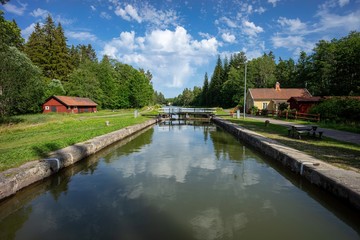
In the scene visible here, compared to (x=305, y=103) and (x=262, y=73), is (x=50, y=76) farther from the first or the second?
(x=262, y=73)

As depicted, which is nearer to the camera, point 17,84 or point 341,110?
point 341,110

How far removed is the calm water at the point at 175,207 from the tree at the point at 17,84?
78.4 ft

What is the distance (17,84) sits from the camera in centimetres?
3191

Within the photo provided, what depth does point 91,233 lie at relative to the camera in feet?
16.1

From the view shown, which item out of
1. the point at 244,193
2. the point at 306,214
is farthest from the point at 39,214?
the point at 306,214

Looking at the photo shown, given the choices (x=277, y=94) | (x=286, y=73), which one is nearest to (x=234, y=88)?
(x=286, y=73)

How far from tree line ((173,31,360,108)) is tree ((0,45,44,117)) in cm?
3051

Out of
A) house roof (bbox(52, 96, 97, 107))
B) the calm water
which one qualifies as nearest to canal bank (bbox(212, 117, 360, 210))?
the calm water

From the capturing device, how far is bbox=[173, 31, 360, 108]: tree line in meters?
43.2

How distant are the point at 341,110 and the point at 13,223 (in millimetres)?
25944

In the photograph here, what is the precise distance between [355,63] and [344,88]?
15.4ft

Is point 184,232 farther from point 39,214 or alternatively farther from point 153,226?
point 39,214

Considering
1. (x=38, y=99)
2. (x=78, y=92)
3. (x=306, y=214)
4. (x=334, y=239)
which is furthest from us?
(x=78, y=92)

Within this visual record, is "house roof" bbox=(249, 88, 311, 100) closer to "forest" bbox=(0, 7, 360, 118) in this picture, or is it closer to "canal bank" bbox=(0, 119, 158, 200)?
"forest" bbox=(0, 7, 360, 118)
